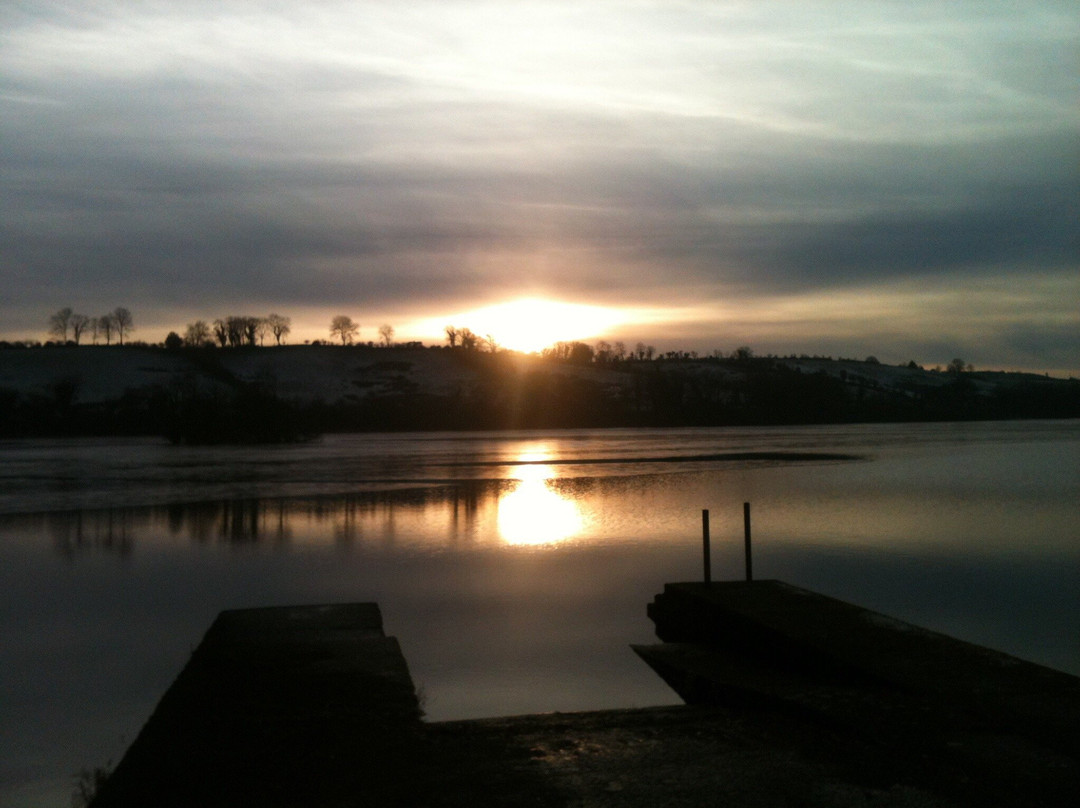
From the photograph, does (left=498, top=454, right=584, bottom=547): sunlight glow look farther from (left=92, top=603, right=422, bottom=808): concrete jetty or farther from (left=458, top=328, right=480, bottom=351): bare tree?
(left=458, top=328, right=480, bottom=351): bare tree

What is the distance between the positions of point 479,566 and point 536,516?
7330mm

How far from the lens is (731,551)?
18953 mm

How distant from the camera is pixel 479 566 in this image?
17.9 meters

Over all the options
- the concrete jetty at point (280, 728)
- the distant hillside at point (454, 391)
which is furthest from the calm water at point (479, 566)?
the distant hillside at point (454, 391)

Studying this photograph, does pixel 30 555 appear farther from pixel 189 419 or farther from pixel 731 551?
pixel 189 419

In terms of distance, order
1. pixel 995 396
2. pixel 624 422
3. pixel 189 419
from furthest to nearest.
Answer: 1. pixel 995 396
2. pixel 624 422
3. pixel 189 419

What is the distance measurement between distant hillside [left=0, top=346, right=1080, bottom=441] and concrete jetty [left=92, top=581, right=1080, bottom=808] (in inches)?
2862

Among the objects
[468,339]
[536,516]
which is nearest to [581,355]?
[468,339]

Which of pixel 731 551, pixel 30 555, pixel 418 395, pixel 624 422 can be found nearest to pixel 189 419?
pixel 418 395

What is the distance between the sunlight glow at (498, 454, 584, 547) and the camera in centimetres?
2159

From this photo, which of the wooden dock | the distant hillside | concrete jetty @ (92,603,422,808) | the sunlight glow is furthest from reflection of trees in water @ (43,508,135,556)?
the distant hillside

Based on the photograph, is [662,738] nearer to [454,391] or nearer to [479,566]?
[479,566]

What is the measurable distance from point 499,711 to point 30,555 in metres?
13.8

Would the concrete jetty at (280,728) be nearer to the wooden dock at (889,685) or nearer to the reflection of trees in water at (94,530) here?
the wooden dock at (889,685)
